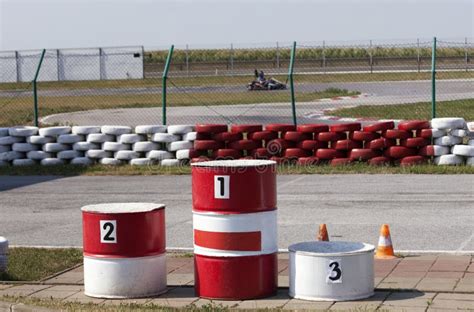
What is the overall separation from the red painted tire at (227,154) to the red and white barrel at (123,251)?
9373 mm

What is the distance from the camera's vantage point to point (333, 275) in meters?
8.46

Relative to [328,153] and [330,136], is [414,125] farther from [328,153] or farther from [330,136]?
[328,153]

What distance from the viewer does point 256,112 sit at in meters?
30.3

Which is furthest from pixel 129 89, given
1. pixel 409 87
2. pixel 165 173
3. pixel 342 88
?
pixel 165 173

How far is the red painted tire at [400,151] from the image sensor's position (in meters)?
17.9

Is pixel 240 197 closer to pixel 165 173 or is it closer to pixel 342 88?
pixel 165 173

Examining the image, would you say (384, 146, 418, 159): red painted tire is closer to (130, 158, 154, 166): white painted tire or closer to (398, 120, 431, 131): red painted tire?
(398, 120, 431, 131): red painted tire

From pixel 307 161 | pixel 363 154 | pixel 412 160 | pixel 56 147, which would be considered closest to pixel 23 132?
pixel 56 147

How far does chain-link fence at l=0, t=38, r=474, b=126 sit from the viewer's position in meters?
28.9

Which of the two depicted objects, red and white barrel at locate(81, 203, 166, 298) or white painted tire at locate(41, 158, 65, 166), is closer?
red and white barrel at locate(81, 203, 166, 298)

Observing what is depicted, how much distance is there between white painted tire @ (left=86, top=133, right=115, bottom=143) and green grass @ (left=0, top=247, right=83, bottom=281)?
26.4 ft

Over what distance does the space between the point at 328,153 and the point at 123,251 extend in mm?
9816

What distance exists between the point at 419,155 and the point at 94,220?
1010 centimetres

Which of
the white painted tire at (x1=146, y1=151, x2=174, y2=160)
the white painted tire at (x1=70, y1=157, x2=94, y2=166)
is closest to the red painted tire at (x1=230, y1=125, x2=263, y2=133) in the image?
the white painted tire at (x1=146, y1=151, x2=174, y2=160)
